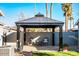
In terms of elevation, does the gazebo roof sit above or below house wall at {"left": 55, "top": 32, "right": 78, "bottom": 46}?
above

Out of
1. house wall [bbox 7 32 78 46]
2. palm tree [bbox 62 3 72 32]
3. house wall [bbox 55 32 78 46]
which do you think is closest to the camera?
house wall [bbox 7 32 78 46]

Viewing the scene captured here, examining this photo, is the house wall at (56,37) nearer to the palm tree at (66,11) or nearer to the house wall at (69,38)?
the house wall at (69,38)

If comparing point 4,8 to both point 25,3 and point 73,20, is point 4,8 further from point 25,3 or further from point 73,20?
point 73,20

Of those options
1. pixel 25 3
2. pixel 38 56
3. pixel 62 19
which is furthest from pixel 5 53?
pixel 62 19

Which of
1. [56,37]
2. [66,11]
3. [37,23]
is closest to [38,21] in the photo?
[37,23]

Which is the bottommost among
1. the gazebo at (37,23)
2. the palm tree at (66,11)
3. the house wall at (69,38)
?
the house wall at (69,38)

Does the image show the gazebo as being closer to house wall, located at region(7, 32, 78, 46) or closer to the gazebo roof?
the gazebo roof

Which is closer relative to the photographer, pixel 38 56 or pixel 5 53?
pixel 5 53

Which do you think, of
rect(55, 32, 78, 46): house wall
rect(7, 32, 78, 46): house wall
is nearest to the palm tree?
rect(55, 32, 78, 46): house wall

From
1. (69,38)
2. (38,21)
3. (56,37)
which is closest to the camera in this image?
(38,21)

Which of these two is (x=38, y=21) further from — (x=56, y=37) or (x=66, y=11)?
(x=66, y=11)

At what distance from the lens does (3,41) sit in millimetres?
16281

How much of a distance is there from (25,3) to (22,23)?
1.62 m

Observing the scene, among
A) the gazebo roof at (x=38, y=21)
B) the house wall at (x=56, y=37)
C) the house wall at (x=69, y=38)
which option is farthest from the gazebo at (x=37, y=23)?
the house wall at (x=69, y=38)
